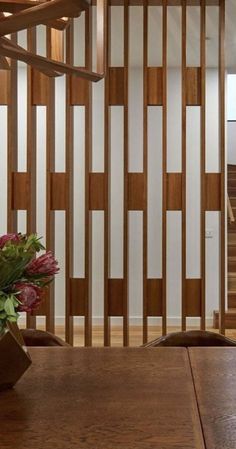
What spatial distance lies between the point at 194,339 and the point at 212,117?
3.85 metres

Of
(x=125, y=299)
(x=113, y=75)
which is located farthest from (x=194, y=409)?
(x=113, y=75)

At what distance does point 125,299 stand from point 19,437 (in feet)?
8.60

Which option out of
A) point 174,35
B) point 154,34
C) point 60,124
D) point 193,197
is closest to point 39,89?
point 154,34

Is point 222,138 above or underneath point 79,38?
underneath

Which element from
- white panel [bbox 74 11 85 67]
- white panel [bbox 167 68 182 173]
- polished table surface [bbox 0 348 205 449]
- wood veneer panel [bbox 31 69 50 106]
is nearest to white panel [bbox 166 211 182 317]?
white panel [bbox 167 68 182 173]

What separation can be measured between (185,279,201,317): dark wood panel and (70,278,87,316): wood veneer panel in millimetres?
700

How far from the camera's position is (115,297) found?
392 centimetres

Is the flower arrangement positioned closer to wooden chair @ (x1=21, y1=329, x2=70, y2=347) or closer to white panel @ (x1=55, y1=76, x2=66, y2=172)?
wooden chair @ (x1=21, y1=329, x2=70, y2=347)

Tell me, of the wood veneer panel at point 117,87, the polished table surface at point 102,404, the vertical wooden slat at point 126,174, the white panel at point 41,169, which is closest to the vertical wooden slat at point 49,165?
the wood veneer panel at point 117,87

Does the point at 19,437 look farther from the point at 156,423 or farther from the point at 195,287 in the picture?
the point at 195,287

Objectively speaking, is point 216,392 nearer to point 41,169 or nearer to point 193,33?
point 193,33

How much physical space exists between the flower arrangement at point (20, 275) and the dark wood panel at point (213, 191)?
93.8 inches

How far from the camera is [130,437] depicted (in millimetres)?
1282

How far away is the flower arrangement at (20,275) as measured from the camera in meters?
1.50
